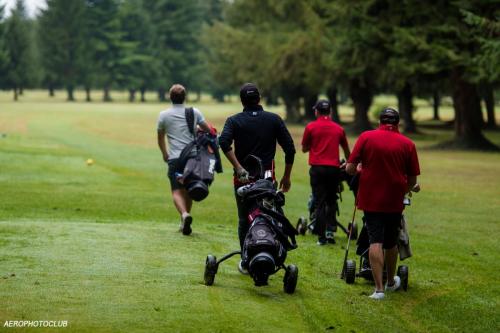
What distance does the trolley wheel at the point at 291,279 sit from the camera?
30.1 feet

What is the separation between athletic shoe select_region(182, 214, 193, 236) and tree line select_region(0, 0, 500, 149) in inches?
755

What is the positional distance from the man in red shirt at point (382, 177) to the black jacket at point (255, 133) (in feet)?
2.75

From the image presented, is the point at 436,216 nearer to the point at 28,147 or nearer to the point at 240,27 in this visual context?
the point at 28,147

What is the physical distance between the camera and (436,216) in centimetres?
1872

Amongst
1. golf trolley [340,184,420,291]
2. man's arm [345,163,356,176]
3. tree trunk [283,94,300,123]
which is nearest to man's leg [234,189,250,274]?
man's arm [345,163,356,176]

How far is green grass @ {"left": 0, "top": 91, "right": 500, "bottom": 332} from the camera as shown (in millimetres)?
8000

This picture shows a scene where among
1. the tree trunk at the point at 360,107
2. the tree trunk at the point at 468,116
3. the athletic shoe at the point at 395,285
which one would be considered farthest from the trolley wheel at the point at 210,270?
the tree trunk at the point at 360,107

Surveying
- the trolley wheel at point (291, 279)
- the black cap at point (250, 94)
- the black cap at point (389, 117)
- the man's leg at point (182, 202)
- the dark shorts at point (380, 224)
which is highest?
the black cap at point (250, 94)

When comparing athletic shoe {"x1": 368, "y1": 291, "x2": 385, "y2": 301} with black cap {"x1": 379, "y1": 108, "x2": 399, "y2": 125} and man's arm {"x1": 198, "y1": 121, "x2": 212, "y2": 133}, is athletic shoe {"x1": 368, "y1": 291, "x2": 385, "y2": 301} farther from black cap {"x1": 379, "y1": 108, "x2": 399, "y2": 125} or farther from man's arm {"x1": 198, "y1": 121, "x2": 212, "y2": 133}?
man's arm {"x1": 198, "y1": 121, "x2": 212, "y2": 133}

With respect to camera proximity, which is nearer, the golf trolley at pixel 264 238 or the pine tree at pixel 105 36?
the golf trolley at pixel 264 238

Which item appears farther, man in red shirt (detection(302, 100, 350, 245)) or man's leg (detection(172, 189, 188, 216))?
man's leg (detection(172, 189, 188, 216))

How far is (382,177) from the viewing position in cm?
939

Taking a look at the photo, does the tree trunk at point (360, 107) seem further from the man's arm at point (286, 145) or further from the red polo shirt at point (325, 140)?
the man's arm at point (286, 145)

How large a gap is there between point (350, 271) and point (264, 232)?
5.28ft
